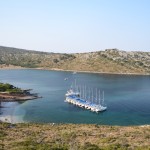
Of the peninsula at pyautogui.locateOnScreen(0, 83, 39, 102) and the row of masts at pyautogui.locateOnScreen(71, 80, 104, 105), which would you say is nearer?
the peninsula at pyautogui.locateOnScreen(0, 83, 39, 102)

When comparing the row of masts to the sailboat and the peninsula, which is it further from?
the peninsula

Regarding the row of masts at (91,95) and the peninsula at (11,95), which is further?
the row of masts at (91,95)

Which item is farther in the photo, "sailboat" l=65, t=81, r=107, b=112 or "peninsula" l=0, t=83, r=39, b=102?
"peninsula" l=0, t=83, r=39, b=102

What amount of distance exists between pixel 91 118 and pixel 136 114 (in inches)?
553

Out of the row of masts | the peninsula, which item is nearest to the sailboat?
the row of masts

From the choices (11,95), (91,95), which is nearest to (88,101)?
(91,95)

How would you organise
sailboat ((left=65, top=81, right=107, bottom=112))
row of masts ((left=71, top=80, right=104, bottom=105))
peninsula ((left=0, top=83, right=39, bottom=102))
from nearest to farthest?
sailboat ((left=65, top=81, right=107, bottom=112))
peninsula ((left=0, top=83, right=39, bottom=102))
row of masts ((left=71, top=80, right=104, bottom=105))

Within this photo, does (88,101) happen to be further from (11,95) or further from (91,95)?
(11,95)

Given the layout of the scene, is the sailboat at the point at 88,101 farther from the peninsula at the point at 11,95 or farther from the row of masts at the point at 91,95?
the peninsula at the point at 11,95

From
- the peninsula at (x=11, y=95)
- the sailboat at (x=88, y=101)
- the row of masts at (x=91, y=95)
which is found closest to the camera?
the sailboat at (x=88, y=101)

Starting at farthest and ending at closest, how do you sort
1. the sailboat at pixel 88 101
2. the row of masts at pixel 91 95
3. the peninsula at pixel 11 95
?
the row of masts at pixel 91 95
the peninsula at pixel 11 95
the sailboat at pixel 88 101

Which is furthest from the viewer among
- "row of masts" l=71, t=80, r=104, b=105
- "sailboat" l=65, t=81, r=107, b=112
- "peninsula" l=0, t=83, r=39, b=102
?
"row of masts" l=71, t=80, r=104, b=105

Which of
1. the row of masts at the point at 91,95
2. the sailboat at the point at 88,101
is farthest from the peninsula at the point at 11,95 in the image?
the row of masts at the point at 91,95

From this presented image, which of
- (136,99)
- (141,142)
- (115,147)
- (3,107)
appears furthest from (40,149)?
(136,99)
